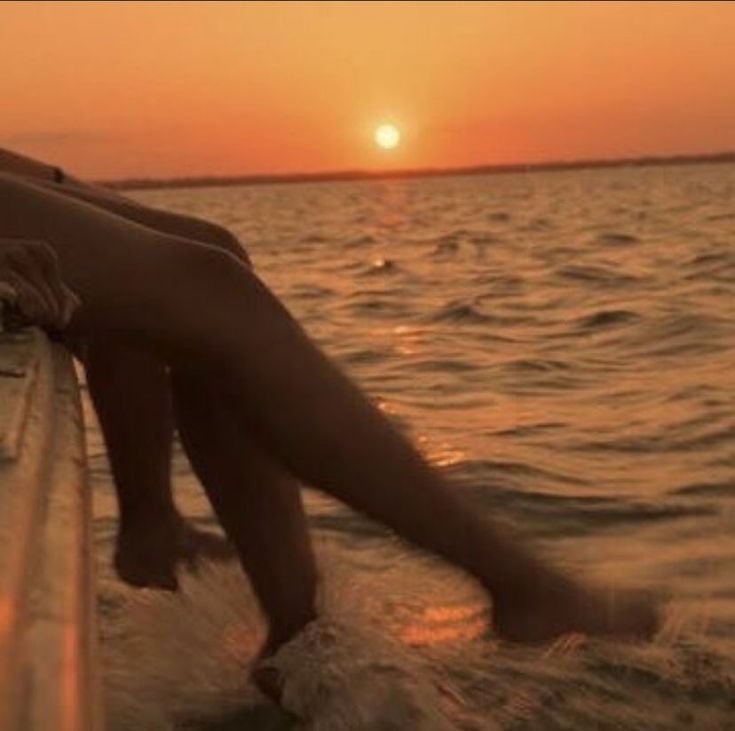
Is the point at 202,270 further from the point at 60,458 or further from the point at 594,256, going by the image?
the point at 594,256

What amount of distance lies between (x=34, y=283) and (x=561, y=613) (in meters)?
0.94

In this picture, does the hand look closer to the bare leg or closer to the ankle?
the bare leg

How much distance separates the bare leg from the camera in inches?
72.5

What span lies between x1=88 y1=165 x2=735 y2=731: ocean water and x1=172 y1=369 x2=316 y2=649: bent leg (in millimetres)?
63

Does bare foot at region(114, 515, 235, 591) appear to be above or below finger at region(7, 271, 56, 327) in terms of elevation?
below

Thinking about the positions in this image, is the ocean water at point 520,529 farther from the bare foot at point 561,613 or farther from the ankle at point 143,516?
the ankle at point 143,516

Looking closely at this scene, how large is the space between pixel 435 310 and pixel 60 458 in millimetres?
7197

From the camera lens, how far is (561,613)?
2.03 metres

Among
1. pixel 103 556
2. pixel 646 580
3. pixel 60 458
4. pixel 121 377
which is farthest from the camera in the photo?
pixel 103 556

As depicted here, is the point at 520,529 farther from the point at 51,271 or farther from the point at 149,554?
the point at 51,271

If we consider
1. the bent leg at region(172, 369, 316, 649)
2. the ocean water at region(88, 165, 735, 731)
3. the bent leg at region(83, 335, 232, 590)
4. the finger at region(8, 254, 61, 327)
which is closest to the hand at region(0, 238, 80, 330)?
the finger at region(8, 254, 61, 327)

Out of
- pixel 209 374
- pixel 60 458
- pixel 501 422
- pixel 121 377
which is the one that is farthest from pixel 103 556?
pixel 501 422

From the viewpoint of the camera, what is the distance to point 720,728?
1951 millimetres

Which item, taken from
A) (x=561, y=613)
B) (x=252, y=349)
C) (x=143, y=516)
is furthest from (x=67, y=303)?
(x=561, y=613)
